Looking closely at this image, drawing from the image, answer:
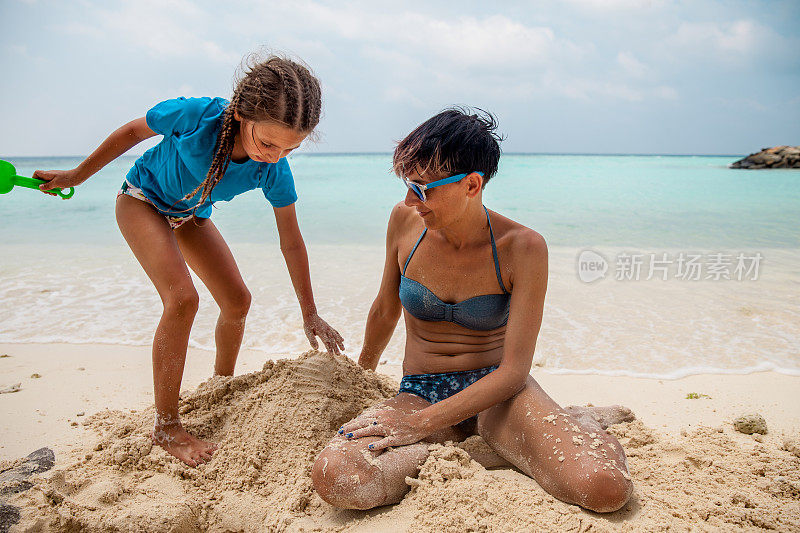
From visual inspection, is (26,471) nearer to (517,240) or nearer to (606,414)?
(517,240)

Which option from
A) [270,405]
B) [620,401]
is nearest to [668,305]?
[620,401]

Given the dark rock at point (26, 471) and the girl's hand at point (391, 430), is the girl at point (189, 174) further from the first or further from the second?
the girl's hand at point (391, 430)

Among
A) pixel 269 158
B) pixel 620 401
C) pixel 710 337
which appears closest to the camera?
pixel 269 158

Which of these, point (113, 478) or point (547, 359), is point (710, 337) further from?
point (113, 478)

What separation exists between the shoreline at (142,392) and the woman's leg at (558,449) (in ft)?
3.42

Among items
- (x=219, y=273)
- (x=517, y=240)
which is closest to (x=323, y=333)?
(x=219, y=273)

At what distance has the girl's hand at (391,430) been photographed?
2.24 metres

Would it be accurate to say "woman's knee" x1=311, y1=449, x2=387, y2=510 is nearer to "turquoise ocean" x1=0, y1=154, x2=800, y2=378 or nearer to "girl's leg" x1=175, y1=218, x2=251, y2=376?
"girl's leg" x1=175, y1=218, x2=251, y2=376

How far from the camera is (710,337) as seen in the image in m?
4.70

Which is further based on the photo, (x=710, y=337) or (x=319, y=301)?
(x=319, y=301)

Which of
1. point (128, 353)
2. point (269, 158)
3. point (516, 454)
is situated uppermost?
point (269, 158)

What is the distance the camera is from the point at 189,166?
2.65 m

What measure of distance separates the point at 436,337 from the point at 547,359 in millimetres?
1913

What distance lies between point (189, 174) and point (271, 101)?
62 centimetres
